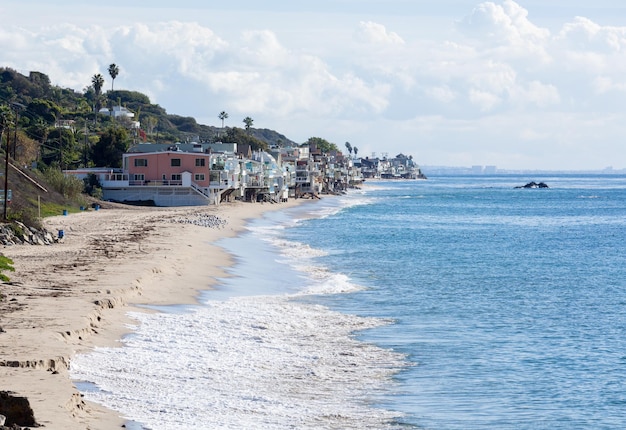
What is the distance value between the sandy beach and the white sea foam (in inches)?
30.0

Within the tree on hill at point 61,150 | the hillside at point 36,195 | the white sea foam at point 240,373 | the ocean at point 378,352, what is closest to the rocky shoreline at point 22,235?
the ocean at point 378,352

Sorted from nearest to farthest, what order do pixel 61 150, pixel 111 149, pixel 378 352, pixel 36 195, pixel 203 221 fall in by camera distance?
pixel 378 352 → pixel 36 195 → pixel 203 221 → pixel 61 150 → pixel 111 149

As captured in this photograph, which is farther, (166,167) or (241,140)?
(241,140)

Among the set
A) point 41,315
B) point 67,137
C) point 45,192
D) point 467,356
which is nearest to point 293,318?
point 467,356

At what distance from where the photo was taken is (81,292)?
2800cm

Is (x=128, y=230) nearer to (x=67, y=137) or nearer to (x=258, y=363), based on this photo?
(x=258, y=363)

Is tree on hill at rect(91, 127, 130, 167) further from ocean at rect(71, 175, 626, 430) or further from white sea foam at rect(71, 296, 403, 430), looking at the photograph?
white sea foam at rect(71, 296, 403, 430)

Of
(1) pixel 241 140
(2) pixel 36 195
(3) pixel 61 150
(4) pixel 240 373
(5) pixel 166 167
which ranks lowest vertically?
(4) pixel 240 373

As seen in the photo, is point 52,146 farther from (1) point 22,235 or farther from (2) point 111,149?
(1) point 22,235

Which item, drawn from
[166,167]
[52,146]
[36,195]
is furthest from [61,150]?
[36,195]

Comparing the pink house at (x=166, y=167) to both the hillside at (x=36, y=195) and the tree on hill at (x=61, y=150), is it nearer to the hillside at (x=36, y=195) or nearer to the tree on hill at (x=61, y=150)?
the tree on hill at (x=61, y=150)

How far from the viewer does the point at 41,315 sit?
2328 centimetres

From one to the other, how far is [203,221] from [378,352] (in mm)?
48367

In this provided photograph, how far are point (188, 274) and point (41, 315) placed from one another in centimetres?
1534
